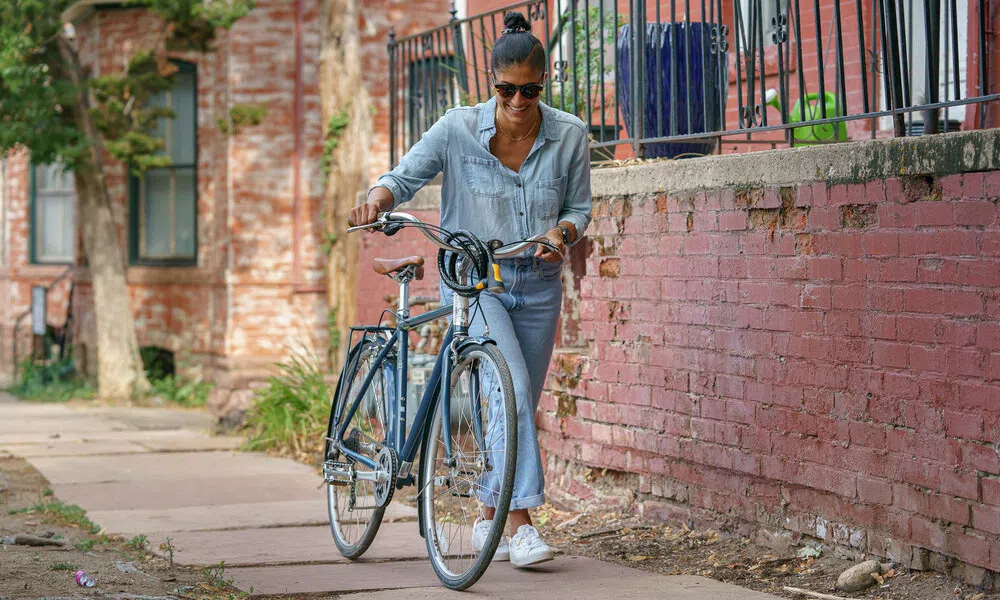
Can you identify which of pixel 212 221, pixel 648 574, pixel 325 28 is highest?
pixel 325 28

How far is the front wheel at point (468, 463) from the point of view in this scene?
174 inches

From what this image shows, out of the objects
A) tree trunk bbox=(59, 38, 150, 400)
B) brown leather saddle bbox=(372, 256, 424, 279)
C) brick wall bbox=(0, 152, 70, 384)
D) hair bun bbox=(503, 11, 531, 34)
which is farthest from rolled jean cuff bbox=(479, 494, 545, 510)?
brick wall bbox=(0, 152, 70, 384)

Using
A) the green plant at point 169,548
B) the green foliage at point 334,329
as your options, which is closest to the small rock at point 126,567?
the green plant at point 169,548

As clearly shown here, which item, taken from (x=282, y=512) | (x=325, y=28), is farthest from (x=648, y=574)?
(x=325, y=28)

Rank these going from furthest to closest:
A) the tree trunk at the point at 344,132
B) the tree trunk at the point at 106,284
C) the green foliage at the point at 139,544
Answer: the tree trunk at the point at 106,284 < the tree trunk at the point at 344,132 < the green foliage at the point at 139,544

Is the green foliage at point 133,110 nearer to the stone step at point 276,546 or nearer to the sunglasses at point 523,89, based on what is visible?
the stone step at point 276,546

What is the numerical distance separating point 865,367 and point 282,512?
3231 millimetres

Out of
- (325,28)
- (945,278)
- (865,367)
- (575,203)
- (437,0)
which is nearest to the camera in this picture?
(945,278)

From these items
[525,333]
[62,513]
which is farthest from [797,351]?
[62,513]

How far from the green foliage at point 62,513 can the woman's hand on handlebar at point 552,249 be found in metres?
2.80

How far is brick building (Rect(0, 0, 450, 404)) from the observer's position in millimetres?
14883

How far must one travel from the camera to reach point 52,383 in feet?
53.1

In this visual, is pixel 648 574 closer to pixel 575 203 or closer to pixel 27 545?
pixel 575 203

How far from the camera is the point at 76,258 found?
17.5 metres
